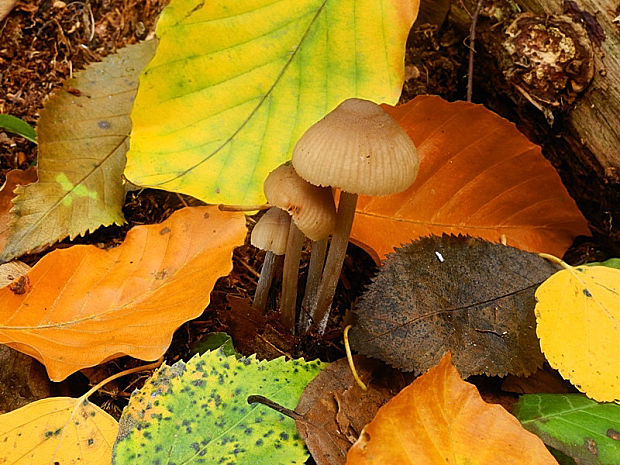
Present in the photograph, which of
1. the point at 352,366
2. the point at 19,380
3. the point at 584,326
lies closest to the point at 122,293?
the point at 19,380

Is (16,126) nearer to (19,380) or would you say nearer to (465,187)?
(19,380)

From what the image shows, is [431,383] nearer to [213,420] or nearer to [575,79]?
[213,420]

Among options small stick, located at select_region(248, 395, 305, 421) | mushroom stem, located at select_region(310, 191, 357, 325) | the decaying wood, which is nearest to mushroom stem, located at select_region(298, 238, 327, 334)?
mushroom stem, located at select_region(310, 191, 357, 325)

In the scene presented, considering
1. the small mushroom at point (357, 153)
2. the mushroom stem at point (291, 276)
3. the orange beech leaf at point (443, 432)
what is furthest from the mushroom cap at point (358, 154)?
the orange beech leaf at point (443, 432)

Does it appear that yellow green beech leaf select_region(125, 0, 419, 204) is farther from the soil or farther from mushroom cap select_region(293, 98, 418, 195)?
the soil

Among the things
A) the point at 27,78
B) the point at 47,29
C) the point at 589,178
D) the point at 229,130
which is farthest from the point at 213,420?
the point at 47,29

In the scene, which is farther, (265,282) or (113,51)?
(113,51)
